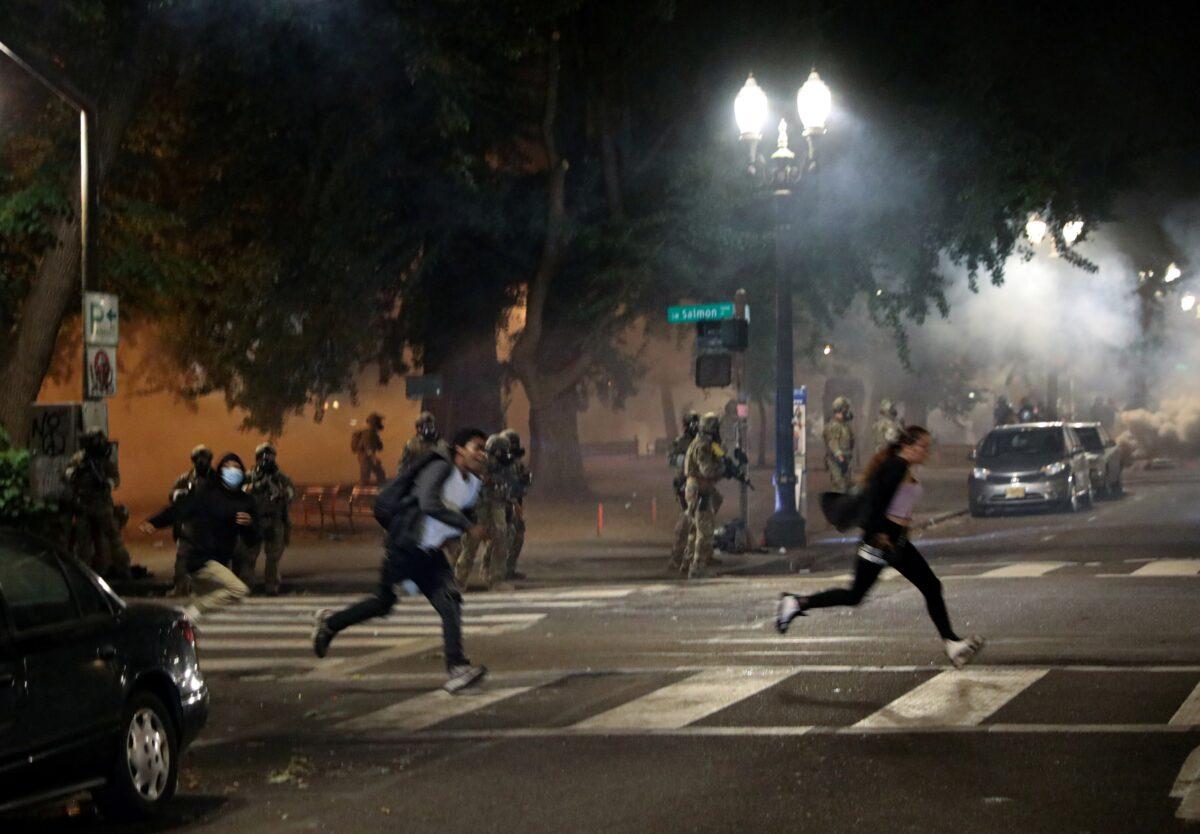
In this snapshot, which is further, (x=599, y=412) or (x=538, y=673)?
(x=599, y=412)

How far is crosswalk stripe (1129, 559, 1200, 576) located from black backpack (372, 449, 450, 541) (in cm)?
869

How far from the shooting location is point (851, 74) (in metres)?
28.2

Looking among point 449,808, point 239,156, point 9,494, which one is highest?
point 239,156

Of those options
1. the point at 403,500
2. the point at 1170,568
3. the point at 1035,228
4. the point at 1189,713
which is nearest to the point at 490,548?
the point at 1170,568

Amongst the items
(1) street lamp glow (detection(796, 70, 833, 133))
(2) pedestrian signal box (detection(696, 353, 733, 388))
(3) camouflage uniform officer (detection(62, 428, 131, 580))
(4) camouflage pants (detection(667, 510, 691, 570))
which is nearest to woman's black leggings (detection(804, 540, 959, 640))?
(4) camouflage pants (detection(667, 510, 691, 570))

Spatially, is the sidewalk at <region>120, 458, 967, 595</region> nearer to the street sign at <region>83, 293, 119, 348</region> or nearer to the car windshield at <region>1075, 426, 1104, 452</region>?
the car windshield at <region>1075, 426, 1104, 452</region>

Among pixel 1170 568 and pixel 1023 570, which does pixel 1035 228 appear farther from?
pixel 1170 568

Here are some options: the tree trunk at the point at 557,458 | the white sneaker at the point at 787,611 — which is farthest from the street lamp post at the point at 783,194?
the tree trunk at the point at 557,458

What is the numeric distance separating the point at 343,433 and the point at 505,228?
35.9 metres

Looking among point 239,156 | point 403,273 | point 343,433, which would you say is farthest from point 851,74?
point 343,433

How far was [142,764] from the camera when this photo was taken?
7.66m

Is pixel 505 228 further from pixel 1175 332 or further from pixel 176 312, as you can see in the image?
pixel 1175 332

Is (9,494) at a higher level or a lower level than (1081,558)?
higher

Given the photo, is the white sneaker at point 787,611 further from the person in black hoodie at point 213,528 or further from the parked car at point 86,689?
the parked car at point 86,689
